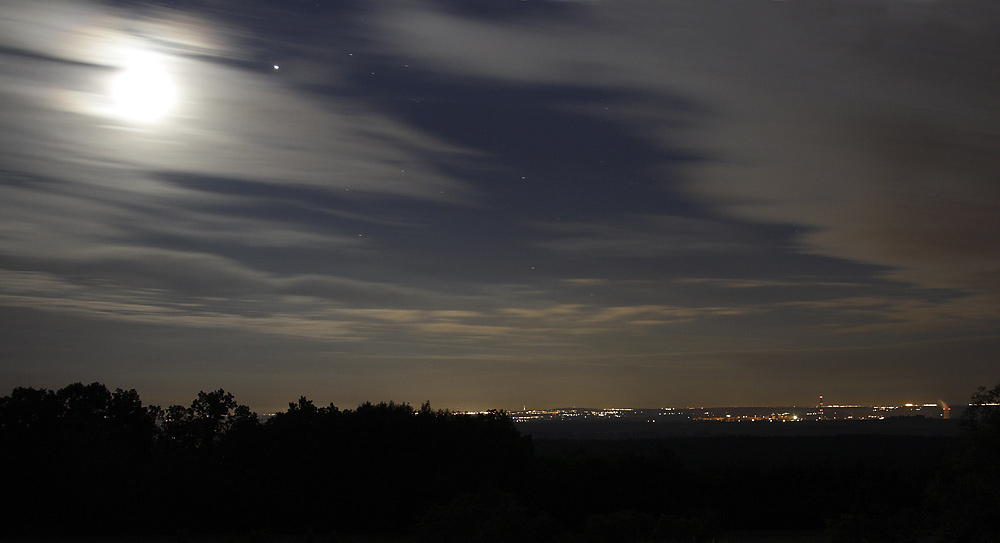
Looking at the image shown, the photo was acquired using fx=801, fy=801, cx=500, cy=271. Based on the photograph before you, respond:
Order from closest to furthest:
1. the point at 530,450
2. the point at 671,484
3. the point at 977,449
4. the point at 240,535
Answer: the point at 977,449
the point at 240,535
the point at 671,484
the point at 530,450

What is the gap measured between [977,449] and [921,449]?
8939 cm

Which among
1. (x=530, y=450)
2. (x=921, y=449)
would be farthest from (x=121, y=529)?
→ (x=921, y=449)

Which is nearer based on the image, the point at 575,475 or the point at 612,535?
the point at 612,535

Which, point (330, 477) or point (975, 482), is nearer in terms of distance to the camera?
point (975, 482)

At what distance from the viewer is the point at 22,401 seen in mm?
42219

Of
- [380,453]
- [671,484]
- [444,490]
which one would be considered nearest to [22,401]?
[380,453]

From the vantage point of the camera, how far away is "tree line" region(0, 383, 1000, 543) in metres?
38.7

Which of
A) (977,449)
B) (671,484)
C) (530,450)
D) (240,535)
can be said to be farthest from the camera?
(530,450)

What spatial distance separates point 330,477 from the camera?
40719mm

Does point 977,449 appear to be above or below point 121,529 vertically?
above

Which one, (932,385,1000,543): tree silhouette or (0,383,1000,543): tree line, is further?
(0,383,1000,543): tree line

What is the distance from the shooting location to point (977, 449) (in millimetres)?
20312

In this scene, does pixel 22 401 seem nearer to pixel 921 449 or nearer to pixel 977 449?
pixel 977 449

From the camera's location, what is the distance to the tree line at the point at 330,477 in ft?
127
